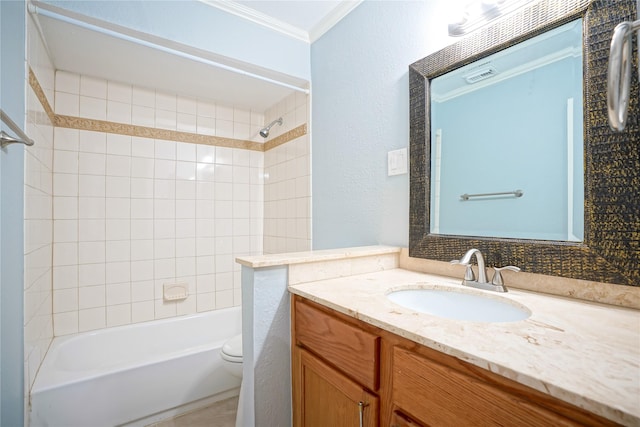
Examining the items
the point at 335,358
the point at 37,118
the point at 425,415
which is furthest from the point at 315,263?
the point at 37,118

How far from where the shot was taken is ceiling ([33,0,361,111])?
4.92 feet

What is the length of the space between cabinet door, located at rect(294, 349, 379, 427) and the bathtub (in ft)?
3.02

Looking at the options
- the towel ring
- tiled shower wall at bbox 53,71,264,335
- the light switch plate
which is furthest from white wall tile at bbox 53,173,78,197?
the towel ring

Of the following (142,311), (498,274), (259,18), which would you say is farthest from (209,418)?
(259,18)

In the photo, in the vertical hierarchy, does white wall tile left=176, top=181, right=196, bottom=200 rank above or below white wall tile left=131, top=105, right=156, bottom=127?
below

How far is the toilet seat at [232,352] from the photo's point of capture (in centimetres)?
157

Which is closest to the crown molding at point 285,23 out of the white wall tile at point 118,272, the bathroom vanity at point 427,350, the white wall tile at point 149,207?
the white wall tile at point 149,207

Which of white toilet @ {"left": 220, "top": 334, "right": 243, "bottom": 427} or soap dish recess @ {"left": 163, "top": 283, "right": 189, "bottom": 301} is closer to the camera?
white toilet @ {"left": 220, "top": 334, "right": 243, "bottom": 427}

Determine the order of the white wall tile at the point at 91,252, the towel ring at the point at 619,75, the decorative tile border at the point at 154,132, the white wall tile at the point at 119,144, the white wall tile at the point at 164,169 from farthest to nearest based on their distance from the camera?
the white wall tile at the point at 164,169, the white wall tile at the point at 119,144, the white wall tile at the point at 91,252, the decorative tile border at the point at 154,132, the towel ring at the point at 619,75

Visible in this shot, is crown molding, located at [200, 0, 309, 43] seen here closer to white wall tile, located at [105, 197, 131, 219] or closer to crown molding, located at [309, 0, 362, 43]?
crown molding, located at [309, 0, 362, 43]

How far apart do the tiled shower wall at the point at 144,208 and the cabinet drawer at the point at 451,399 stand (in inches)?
82.5

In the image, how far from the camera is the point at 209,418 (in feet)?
5.37

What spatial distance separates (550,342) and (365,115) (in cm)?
135

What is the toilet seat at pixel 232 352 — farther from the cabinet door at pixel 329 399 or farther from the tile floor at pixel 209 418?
the cabinet door at pixel 329 399
